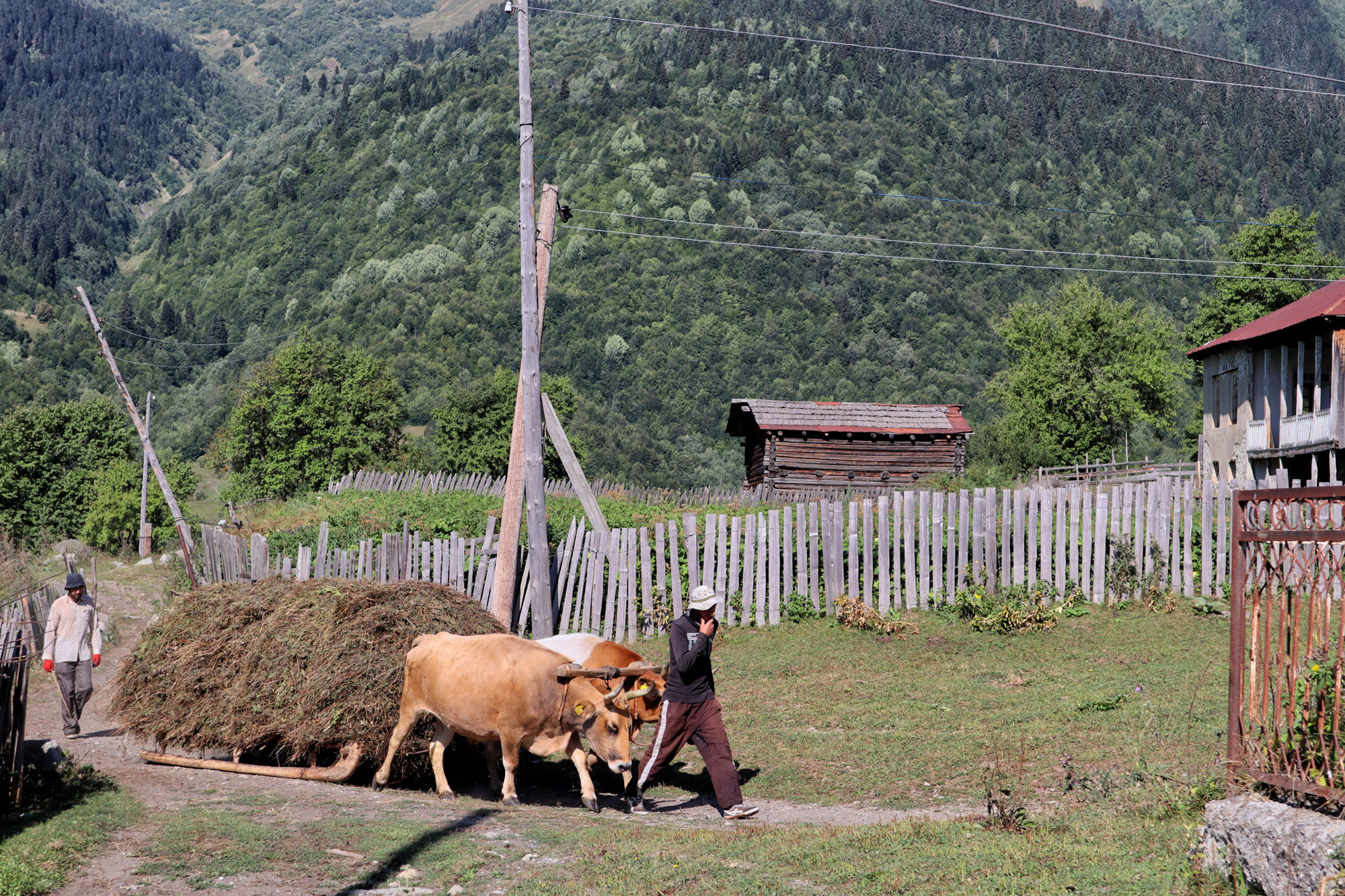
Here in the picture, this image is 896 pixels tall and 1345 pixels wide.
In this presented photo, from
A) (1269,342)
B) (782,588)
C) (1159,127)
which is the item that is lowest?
(782,588)

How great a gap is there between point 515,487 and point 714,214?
289ft

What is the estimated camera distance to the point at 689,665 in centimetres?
842

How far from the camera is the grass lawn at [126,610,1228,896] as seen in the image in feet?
19.4

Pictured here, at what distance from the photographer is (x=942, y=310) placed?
291 feet

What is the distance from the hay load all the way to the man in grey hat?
8.84 feet

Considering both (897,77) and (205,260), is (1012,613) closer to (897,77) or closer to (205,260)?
(897,77)

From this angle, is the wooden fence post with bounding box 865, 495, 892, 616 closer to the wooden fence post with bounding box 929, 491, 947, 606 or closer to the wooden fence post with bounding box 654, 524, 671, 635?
the wooden fence post with bounding box 929, 491, 947, 606

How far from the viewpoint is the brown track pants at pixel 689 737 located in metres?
8.38

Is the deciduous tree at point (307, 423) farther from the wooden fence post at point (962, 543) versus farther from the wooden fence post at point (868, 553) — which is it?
the wooden fence post at point (962, 543)

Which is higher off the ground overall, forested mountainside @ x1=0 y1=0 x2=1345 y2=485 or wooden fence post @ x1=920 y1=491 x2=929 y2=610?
forested mountainside @ x1=0 y1=0 x2=1345 y2=485

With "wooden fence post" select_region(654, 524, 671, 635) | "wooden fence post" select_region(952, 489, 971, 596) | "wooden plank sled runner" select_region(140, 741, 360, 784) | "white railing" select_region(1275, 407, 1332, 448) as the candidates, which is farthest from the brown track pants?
"white railing" select_region(1275, 407, 1332, 448)

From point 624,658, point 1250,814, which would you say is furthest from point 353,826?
point 1250,814

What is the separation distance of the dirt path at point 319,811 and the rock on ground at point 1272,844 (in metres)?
2.25

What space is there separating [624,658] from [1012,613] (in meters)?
7.00
